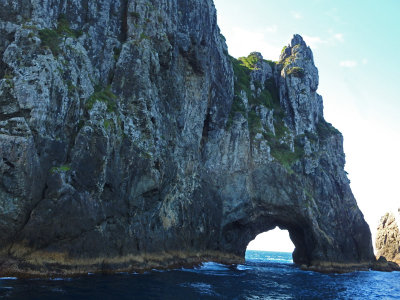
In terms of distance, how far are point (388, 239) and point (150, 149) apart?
242ft

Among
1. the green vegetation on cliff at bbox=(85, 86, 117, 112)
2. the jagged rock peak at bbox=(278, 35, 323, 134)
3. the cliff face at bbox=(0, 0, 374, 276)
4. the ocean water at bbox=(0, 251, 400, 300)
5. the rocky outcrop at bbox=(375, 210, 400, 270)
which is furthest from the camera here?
the rocky outcrop at bbox=(375, 210, 400, 270)

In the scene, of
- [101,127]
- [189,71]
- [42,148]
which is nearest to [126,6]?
[189,71]

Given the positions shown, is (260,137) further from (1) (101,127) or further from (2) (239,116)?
(1) (101,127)

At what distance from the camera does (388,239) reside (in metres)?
84.0

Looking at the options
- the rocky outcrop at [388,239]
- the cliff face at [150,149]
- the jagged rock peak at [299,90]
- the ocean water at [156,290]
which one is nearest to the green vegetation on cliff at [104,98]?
the cliff face at [150,149]

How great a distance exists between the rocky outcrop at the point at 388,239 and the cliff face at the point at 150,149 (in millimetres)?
A: 21480

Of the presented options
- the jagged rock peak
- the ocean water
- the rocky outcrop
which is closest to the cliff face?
the jagged rock peak

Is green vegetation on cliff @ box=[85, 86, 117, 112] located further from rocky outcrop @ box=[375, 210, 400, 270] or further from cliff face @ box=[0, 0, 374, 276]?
rocky outcrop @ box=[375, 210, 400, 270]

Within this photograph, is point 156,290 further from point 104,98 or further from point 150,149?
point 104,98

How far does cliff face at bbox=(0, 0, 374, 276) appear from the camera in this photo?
27.5 m

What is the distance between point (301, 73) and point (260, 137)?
880 inches

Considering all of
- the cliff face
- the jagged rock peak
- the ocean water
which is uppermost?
the jagged rock peak

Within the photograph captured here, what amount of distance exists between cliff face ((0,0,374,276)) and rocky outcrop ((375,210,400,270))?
70.5 feet

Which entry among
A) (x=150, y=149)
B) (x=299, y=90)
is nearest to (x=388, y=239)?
(x=299, y=90)
